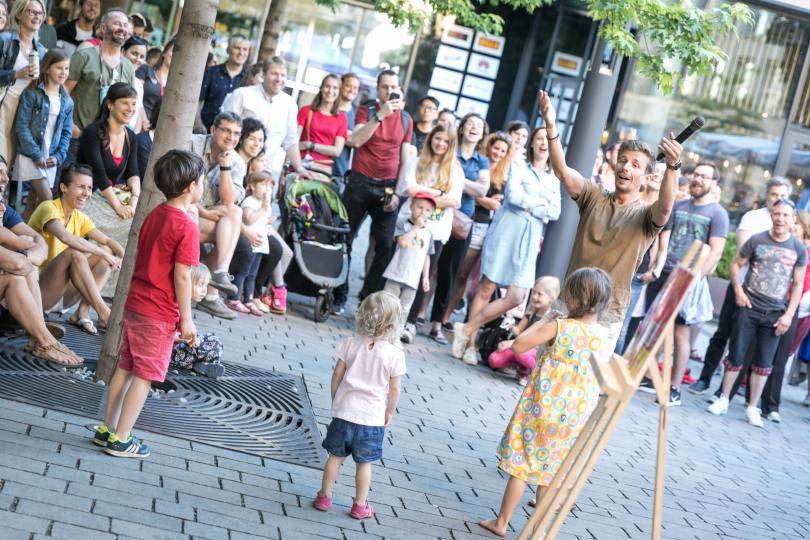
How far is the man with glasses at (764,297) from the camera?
324 inches

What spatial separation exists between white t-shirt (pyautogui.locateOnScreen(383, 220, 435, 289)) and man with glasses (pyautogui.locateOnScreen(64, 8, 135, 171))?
3182 mm

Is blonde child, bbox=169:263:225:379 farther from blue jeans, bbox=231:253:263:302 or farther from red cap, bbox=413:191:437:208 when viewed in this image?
→ red cap, bbox=413:191:437:208

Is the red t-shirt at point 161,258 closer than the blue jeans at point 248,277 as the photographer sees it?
Yes

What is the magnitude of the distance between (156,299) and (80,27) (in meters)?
7.38

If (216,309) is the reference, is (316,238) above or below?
above

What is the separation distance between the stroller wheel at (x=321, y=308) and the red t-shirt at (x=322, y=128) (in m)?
1.87

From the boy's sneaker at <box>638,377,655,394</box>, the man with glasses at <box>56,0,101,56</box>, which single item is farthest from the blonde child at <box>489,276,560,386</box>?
the man with glasses at <box>56,0,101,56</box>

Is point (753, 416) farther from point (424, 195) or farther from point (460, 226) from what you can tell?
point (424, 195)

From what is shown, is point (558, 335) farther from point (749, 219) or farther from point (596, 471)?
point (749, 219)

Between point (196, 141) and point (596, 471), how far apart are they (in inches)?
173

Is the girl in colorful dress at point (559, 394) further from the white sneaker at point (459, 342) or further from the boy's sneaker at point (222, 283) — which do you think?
the boy's sneaker at point (222, 283)

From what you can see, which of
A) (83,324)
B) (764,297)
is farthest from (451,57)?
(83,324)

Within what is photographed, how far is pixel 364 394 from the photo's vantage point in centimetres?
388

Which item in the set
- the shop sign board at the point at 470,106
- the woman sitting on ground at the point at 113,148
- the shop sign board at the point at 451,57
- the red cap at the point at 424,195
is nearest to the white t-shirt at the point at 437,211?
the red cap at the point at 424,195
